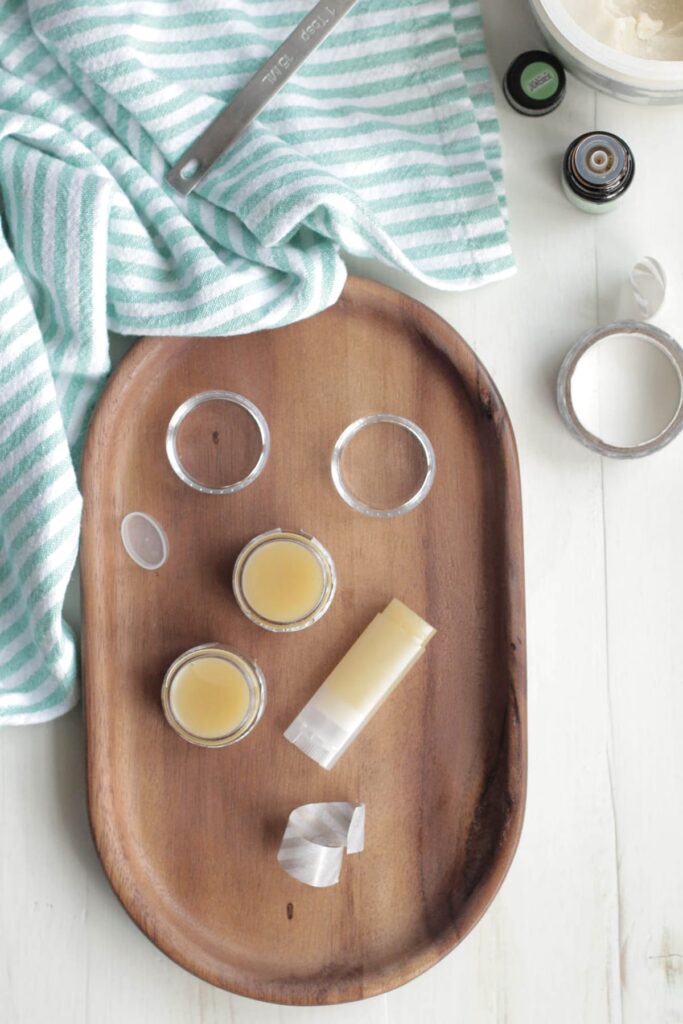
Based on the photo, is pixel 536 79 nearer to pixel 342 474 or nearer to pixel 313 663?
pixel 342 474

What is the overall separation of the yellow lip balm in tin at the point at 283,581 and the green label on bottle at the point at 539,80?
1.29 feet

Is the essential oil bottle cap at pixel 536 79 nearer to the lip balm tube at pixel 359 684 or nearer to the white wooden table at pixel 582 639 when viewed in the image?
the white wooden table at pixel 582 639

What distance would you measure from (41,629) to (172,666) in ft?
0.33

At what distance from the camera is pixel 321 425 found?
714 millimetres

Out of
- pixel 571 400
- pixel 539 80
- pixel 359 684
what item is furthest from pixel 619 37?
pixel 359 684

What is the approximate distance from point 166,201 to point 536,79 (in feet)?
1.00

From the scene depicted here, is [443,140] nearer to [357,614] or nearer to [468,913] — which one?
[357,614]

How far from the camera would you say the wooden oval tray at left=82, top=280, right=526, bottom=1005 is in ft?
2.28

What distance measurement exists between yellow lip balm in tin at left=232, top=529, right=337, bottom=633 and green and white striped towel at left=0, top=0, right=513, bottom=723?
131 millimetres

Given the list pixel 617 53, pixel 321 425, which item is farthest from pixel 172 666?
pixel 617 53

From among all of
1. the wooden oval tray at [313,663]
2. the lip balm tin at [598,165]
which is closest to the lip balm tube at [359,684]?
the wooden oval tray at [313,663]

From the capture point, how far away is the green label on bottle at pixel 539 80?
2.37ft

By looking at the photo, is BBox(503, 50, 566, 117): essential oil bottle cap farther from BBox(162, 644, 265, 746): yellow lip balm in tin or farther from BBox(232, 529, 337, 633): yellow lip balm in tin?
BBox(162, 644, 265, 746): yellow lip balm in tin

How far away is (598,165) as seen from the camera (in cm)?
71
